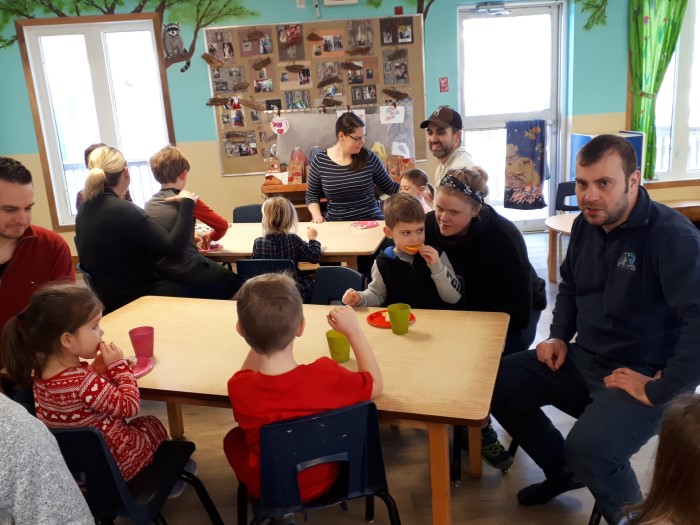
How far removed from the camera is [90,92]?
5.98 meters

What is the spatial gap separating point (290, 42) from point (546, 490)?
4758 millimetres

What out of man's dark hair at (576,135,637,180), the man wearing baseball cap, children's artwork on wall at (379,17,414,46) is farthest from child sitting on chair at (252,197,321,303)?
children's artwork on wall at (379,17,414,46)

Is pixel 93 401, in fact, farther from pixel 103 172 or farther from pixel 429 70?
pixel 429 70

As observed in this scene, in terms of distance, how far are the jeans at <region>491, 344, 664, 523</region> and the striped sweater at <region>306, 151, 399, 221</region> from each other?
82.6 inches

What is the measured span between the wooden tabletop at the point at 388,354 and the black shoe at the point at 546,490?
64 centimetres

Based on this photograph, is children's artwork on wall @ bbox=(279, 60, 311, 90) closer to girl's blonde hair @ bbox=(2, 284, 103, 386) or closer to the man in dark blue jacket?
the man in dark blue jacket

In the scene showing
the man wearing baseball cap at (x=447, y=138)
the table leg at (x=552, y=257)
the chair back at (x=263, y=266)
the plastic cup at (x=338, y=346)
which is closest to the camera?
the plastic cup at (x=338, y=346)

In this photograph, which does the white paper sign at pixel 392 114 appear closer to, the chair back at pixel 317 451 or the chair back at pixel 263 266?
the chair back at pixel 263 266

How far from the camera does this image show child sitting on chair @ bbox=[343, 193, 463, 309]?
231 cm

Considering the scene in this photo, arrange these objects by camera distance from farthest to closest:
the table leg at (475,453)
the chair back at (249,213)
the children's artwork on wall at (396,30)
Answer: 1. the children's artwork on wall at (396,30)
2. the chair back at (249,213)
3. the table leg at (475,453)

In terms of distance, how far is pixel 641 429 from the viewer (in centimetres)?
179

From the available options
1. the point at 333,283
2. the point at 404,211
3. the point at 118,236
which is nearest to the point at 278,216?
the point at 333,283

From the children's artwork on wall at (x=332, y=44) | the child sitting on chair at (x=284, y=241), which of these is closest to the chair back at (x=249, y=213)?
the child sitting on chair at (x=284, y=241)

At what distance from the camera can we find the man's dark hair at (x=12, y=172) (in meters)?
2.07
